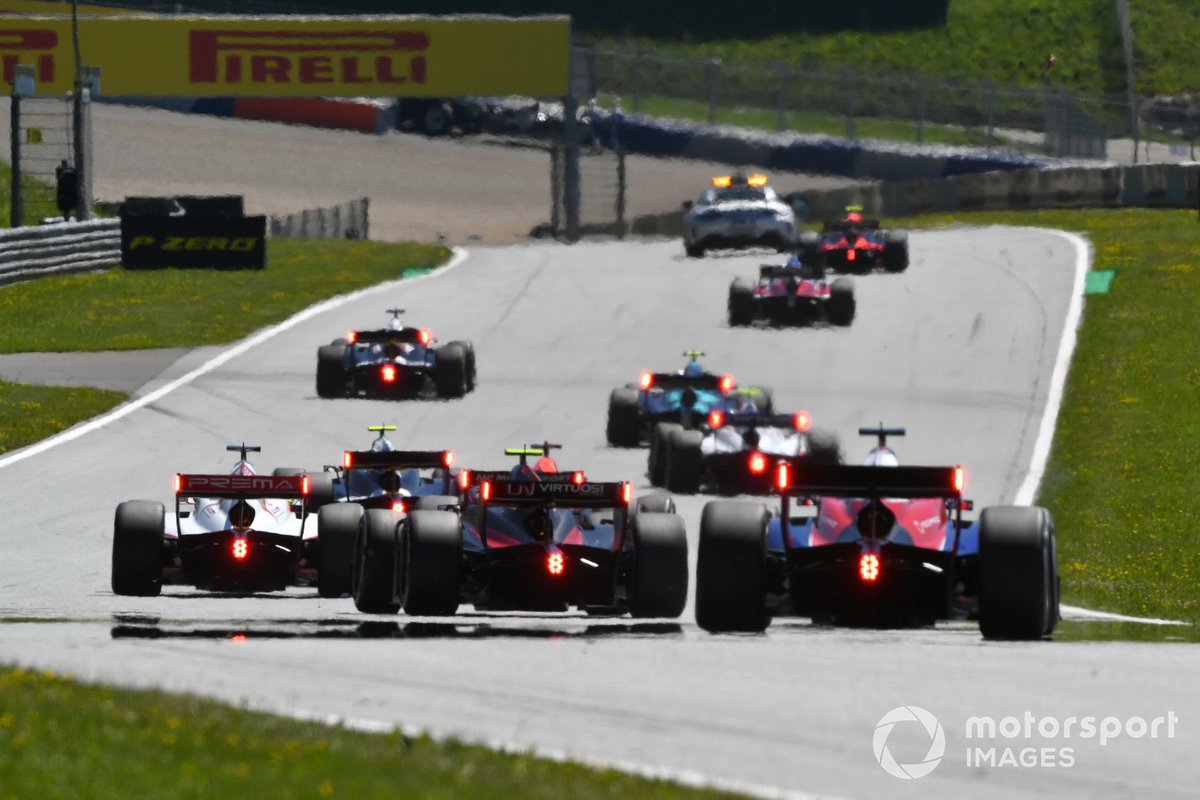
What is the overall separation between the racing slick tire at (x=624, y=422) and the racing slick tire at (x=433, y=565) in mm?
12373

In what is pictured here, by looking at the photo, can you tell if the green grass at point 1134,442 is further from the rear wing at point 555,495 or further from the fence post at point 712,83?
the fence post at point 712,83

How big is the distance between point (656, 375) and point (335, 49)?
32.8 meters

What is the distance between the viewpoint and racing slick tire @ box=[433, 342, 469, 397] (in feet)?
105

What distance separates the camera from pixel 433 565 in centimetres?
1539

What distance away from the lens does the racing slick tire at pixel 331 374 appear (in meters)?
32.1

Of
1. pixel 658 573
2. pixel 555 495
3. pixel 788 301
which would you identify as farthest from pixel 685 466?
pixel 788 301

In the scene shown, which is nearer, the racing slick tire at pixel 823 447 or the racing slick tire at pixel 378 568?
the racing slick tire at pixel 378 568

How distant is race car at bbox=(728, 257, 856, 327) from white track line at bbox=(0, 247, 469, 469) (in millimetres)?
7901

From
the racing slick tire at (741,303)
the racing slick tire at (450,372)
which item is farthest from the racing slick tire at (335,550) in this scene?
the racing slick tire at (741,303)

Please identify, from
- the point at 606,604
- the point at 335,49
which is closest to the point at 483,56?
the point at 335,49

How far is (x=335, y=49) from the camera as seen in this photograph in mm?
59094

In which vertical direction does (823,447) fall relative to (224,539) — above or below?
below

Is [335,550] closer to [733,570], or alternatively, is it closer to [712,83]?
[733,570]

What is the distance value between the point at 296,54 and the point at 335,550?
43260 mm
